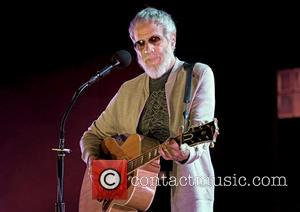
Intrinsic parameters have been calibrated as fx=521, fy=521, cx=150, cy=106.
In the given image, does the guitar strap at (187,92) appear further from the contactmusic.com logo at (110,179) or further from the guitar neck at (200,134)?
the contactmusic.com logo at (110,179)

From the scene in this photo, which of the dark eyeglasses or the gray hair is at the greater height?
the gray hair

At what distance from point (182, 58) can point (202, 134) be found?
215cm

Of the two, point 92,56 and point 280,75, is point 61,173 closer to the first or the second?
point 92,56

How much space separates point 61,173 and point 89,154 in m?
0.45

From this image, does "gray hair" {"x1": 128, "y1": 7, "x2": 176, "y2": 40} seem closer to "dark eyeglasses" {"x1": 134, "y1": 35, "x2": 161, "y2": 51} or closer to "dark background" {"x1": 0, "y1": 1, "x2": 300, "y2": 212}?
"dark eyeglasses" {"x1": 134, "y1": 35, "x2": 161, "y2": 51}

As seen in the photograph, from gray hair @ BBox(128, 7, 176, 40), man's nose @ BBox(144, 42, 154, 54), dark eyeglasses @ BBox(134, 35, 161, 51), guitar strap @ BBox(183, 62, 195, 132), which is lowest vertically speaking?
guitar strap @ BBox(183, 62, 195, 132)

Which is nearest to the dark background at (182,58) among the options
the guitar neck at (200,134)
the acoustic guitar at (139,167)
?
the acoustic guitar at (139,167)

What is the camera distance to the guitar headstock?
223 cm

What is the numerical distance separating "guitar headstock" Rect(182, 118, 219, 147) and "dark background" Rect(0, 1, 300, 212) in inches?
76.8

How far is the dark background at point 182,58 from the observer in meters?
4.17

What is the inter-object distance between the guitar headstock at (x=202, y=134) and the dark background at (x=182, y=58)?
1951 millimetres

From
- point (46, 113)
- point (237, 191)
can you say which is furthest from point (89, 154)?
point (237, 191)

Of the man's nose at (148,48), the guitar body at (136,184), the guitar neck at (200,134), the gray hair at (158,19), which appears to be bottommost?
the guitar body at (136,184)

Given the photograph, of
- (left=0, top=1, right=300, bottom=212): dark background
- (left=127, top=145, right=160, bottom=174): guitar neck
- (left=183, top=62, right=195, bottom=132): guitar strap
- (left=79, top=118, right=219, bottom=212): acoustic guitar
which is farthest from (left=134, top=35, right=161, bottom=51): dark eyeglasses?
(left=0, top=1, right=300, bottom=212): dark background
